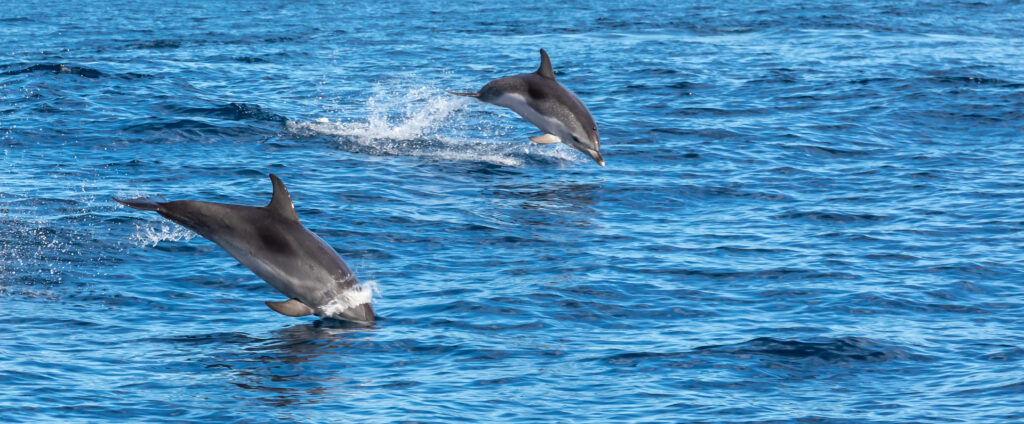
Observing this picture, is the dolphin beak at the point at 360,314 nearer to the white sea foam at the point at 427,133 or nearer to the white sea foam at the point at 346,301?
the white sea foam at the point at 346,301

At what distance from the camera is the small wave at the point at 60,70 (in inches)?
1115

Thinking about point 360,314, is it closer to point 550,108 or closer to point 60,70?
point 550,108

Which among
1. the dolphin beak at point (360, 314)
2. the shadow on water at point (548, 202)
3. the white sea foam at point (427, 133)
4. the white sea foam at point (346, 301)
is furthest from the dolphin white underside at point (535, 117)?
the dolphin beak at point (360, 314)

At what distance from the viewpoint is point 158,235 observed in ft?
52.4

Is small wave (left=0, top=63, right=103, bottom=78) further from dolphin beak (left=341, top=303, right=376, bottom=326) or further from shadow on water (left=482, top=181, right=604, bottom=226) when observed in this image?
dolphin beak (left=341, top=303, right=376, bottom=326)

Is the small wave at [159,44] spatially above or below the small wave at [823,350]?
above

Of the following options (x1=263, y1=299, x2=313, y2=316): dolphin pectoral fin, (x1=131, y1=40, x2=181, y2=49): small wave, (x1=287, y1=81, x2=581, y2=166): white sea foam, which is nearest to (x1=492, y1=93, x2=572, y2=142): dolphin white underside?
(x1=287, y1=81, x2=581, y2=166): white sea foam

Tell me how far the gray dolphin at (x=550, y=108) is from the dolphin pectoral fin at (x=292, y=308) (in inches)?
303

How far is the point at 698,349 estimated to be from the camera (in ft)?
39.2

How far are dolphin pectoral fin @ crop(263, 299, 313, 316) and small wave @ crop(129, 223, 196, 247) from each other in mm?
4163

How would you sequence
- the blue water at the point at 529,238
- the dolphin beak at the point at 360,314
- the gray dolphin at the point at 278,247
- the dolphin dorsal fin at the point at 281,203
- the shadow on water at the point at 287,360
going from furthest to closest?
the dolphin beak at the point at 360,314 < the gray dolphin at the point at 278,247 < the dolphin dorsal fin at the point at 281,203 < the blue water at the point at 529,238 < the shadow on water at the point at 287,360

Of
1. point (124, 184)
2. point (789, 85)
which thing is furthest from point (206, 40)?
point (124, 184)

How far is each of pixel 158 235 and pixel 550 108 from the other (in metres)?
6.28

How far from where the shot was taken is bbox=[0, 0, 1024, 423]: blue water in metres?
10.9
